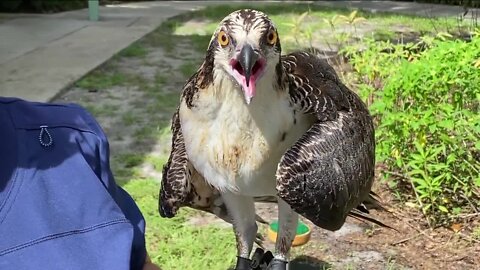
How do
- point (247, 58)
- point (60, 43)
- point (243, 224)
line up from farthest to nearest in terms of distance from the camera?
point (60, 43) < point (243, 224) < point (247, 58)

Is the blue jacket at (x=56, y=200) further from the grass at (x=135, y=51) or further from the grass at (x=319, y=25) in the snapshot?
the grass at (x=135, y=51)

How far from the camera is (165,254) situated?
3.82 metres

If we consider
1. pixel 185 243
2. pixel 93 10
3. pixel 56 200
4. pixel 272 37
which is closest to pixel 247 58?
pixel 272 37

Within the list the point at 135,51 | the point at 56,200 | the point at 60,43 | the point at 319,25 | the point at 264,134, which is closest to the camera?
the point at 56,200

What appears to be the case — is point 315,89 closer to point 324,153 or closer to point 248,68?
point 324,153

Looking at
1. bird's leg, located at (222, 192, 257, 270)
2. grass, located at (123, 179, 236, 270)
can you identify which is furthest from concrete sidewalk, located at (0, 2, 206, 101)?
bird's leg, located at (222, 192, 257, 270)

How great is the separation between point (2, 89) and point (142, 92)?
131cm

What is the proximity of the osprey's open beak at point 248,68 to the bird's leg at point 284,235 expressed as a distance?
2.51ft

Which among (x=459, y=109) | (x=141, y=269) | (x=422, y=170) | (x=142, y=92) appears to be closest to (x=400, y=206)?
(x=422, y=170)

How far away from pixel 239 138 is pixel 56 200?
3.02 feet

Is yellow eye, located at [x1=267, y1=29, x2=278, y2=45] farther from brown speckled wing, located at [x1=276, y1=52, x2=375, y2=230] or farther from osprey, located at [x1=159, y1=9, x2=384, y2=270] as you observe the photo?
brown speckled wing, located at [x1=276, y1=52, x2=375, y2=230]

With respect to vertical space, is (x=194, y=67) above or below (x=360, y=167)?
below

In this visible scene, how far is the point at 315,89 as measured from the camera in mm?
2752

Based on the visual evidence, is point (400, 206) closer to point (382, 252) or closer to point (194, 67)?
point (382, 252)
